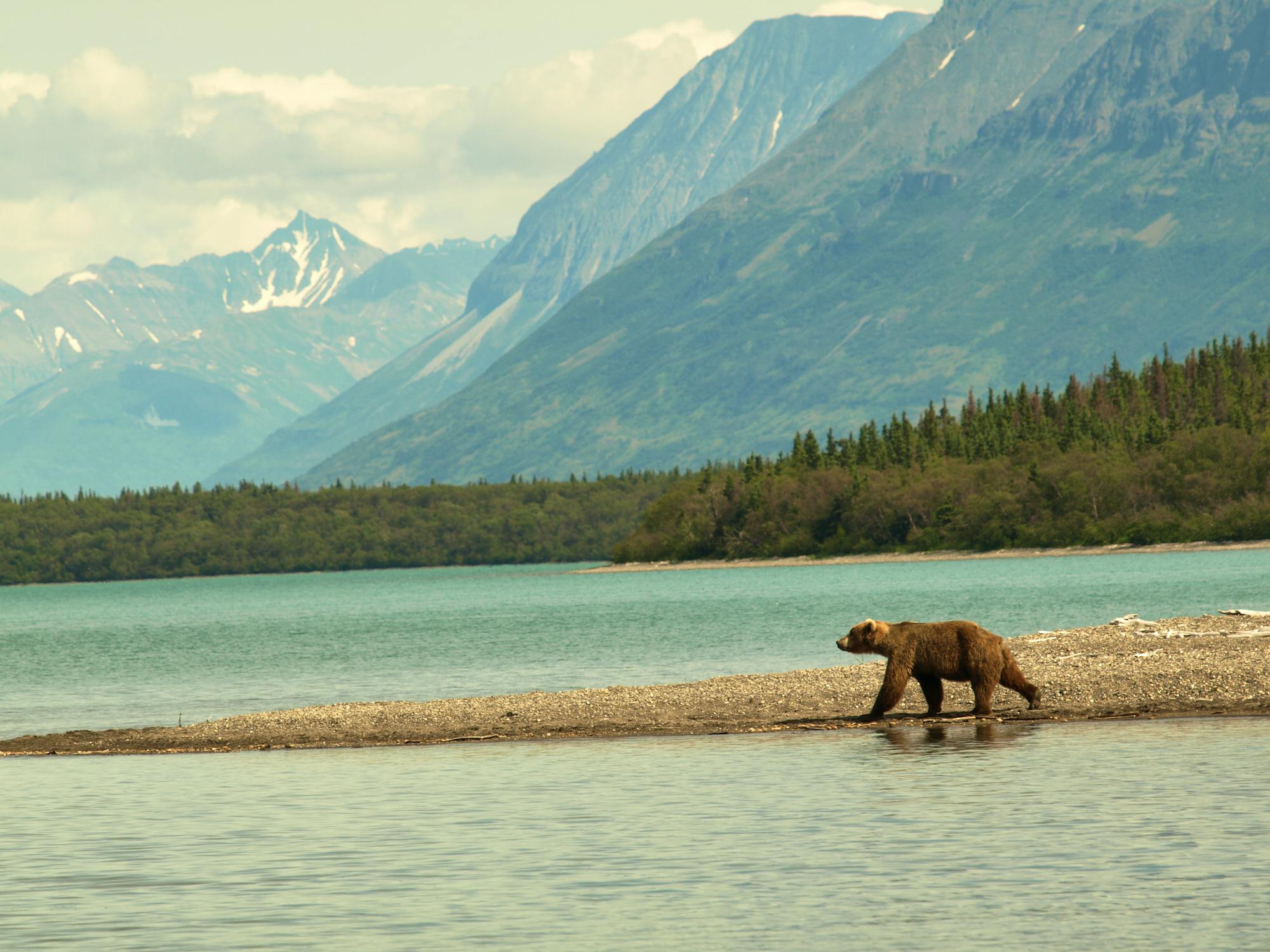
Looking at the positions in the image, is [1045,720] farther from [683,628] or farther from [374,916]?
[683,628]

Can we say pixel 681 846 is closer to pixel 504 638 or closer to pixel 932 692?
pixel 932 692

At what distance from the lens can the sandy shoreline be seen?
155 ft

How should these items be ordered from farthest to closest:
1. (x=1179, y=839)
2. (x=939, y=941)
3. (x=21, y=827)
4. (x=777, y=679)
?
(x=777, y=679) < (x=21, y=827) < (x=1179, y=839) < (x=939, y=941)

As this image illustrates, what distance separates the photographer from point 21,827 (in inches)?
1414

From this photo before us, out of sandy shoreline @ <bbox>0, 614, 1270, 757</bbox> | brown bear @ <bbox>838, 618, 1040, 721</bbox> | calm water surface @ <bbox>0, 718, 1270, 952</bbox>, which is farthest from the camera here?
sandy shoreline @ <bbox>0, 614, 1270, 757</bbox>

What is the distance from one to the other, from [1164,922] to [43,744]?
1433 inches

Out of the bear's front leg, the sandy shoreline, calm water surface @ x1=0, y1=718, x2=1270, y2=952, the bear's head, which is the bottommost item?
calm water surface @ x1=0, y1=718, x2=1270, y2=952

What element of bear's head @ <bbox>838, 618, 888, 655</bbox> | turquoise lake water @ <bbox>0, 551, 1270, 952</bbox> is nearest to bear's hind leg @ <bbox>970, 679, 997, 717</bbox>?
turquoise lake water @ <bbox>0, 551, 1270, 952</bbox>

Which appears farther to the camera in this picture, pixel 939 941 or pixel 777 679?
pixel 777 679

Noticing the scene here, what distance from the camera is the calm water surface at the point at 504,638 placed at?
72938 mm

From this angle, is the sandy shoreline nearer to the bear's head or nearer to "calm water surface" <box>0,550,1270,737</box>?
the bear's head

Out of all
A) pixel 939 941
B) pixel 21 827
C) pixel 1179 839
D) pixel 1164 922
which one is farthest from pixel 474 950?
pixel 21 827

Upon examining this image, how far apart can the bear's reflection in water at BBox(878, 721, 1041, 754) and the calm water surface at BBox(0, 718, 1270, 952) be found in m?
0.13

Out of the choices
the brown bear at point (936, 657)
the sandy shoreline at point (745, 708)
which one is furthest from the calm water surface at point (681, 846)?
the sandy shoreline at point (745, 708)
